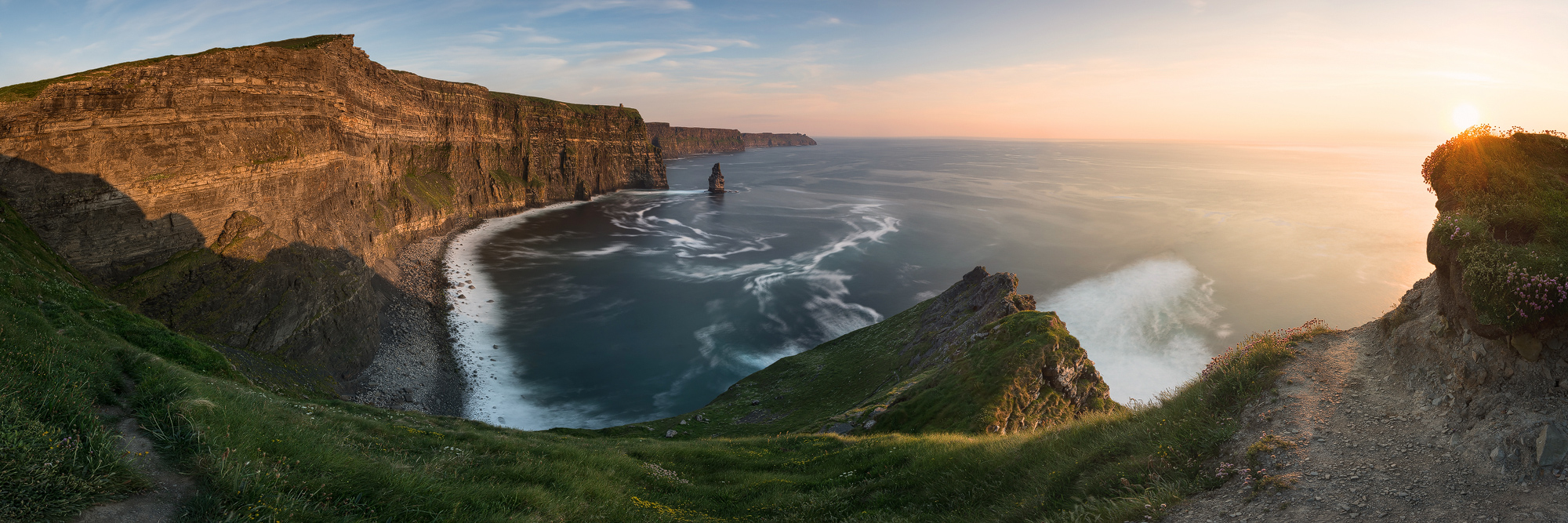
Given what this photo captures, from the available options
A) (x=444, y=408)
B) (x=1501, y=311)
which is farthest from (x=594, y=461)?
(x=444, y=408)

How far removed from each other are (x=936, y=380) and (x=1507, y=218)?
17555mm

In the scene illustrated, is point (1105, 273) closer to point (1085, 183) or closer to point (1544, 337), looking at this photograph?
point (1544, 337)

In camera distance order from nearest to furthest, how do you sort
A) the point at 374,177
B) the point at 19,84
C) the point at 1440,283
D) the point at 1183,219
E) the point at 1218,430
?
the point at 1218,430 → the point at 1440,283 → the point at 19,84 → the point at 374,177 → the point at 1183,219

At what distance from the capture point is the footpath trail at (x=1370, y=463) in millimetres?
6836

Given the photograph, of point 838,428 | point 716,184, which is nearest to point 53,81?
point 838,428

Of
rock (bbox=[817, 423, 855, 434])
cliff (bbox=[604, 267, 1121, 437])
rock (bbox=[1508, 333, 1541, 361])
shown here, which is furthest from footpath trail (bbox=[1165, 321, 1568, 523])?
rock (bbox=[817, 423, 855, 434])

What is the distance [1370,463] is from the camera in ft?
26.0

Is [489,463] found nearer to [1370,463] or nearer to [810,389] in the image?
[1370,463]

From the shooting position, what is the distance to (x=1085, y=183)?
151500 millimetres

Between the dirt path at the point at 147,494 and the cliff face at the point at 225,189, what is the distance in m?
28.1

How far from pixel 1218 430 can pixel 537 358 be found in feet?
137

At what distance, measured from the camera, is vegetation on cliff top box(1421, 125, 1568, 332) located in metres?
8.05

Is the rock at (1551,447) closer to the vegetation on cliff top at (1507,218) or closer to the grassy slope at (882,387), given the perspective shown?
the vegetation on cliff top at (1507,218)

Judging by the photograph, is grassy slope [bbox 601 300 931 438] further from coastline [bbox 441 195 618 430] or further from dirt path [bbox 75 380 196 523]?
dirt path [bbox 75 380 196 523]
